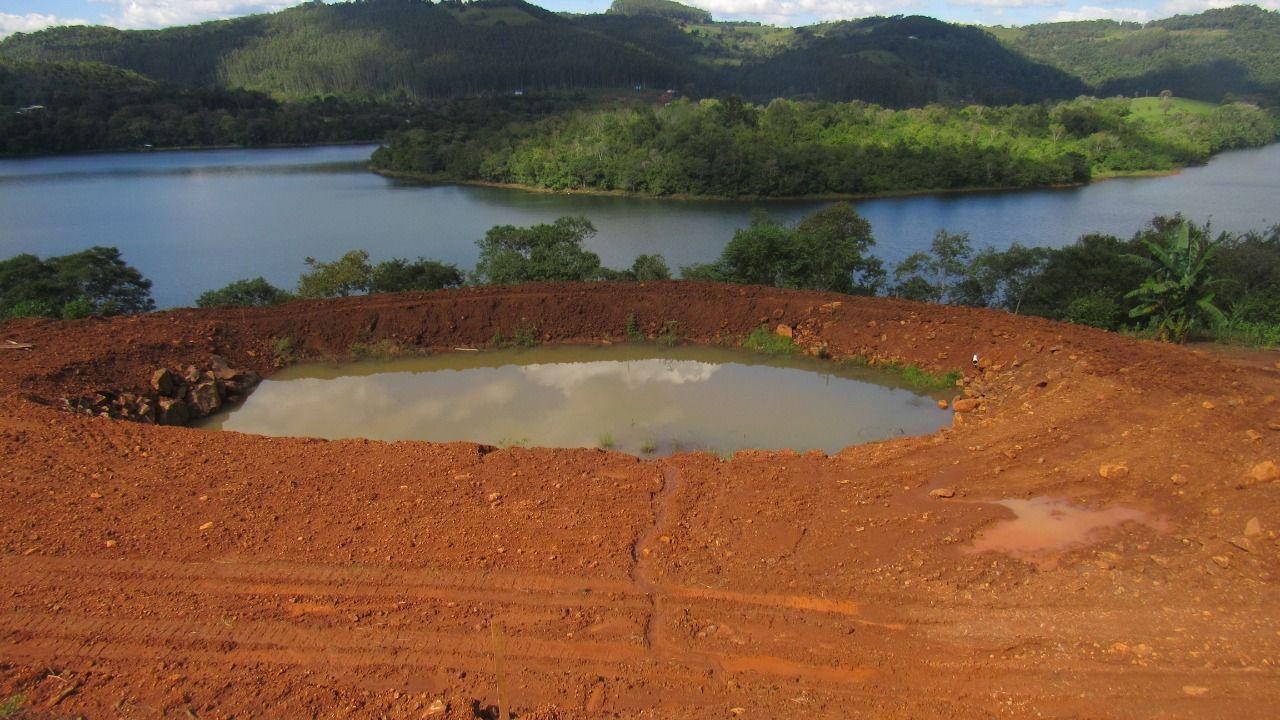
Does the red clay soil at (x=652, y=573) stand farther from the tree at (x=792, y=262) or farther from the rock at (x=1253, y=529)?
the tree at (x=792, y=262)

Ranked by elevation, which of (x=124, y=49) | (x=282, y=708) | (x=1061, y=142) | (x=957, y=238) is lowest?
(x=282, y=708)

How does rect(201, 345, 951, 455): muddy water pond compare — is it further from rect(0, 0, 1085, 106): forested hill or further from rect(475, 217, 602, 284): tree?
rect(0, 0, 1085, 106): forested hill

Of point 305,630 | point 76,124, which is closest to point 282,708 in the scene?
point 305,630

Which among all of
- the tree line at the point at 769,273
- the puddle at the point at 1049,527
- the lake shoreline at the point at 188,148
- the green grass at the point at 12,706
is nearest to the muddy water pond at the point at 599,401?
the puddle at the point at 1049,527

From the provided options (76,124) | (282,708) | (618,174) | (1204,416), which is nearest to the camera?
(282,708)

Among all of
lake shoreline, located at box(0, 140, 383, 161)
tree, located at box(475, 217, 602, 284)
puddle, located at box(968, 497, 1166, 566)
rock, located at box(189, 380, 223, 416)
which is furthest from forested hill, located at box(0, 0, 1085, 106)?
puddle, located at box(968, 497, 1166, 566)

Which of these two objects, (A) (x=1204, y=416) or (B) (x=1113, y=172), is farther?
(B) (x=1113, y=172)

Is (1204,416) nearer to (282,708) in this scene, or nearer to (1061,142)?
(282,708)
